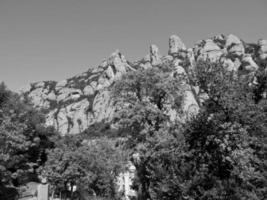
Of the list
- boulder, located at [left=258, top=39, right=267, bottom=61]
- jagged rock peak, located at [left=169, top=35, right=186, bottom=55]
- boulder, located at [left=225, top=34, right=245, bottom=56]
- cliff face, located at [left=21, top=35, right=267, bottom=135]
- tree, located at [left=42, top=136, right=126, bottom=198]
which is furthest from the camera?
jagged rock peak, located at [left=169, top=35, right=186, bottom=55]

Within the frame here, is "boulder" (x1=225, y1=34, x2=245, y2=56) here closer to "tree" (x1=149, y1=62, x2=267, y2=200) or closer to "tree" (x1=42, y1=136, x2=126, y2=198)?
"tree" (x1=42, y1=136, x2=126, y2=198)

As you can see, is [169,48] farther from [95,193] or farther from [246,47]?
[95,193]

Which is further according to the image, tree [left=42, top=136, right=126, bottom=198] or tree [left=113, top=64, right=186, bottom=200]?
tree [left=42, top=136, right=126, bottom=198]

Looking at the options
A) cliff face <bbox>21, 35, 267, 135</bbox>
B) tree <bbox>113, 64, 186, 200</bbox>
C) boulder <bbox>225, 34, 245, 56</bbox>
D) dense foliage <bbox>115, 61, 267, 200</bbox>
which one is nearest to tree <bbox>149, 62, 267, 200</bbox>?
dense foliage <bbox>115, 61, 267, 200</bbox>

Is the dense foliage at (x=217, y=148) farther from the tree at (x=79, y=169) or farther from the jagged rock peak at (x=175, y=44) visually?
the jagged rock peak at (x=175, y=44)

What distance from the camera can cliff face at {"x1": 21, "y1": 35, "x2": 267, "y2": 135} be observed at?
10831 centimetres

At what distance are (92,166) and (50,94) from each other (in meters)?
109

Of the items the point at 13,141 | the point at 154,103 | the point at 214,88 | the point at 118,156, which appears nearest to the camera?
the point at 214,88

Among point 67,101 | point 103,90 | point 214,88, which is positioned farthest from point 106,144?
point 67,101

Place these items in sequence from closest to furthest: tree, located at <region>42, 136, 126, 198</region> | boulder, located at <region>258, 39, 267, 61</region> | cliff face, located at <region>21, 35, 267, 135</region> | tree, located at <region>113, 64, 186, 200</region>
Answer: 1. tree, located at <region>113, 64, 186, 200</region>
2. tree, located at <region>42, 136, 126, 198</region>
3. boulder, located at <region>258, 39, 267, 61</region>
4. cliff face, located at <region>21, 35, 267, 135</region>

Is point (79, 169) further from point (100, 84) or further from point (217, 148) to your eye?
point (100, 84)

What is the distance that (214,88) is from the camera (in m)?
14.4

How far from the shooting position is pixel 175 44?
14450 cm

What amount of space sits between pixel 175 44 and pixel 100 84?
46483 millimetres
